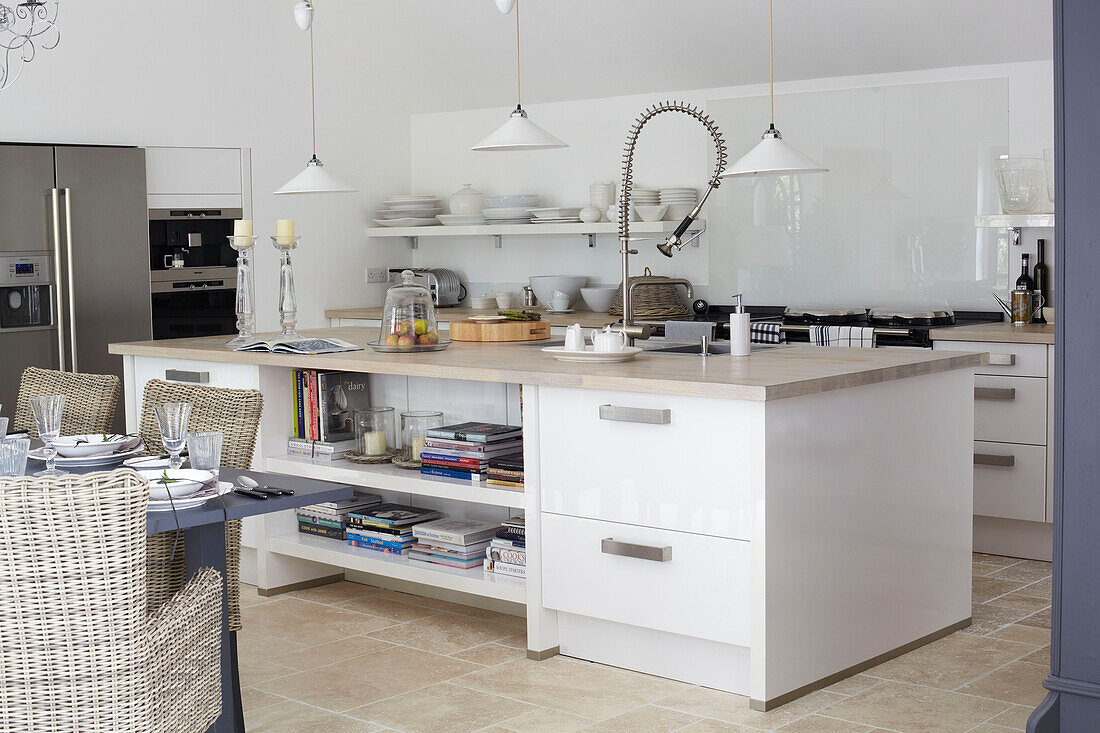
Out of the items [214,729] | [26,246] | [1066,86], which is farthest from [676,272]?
[214,729]

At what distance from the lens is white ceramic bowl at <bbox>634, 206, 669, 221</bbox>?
6.20 m

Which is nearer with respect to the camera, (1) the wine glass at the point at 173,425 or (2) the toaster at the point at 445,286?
(1) the wine glass at the point at 173,425

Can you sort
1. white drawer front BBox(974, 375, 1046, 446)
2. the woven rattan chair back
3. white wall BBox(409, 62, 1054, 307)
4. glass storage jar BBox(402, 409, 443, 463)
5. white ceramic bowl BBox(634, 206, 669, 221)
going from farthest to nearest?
white ceramic bowl BBox(634, 206, 669, 221) < white wall BBox(409, 62, 1054, 307) < white drawer front BBox(974, 375, 1046, 446) < glass storage jar BBox(402, 409, 443, 463) < the woven rattan chair back

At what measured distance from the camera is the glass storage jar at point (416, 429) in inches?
165

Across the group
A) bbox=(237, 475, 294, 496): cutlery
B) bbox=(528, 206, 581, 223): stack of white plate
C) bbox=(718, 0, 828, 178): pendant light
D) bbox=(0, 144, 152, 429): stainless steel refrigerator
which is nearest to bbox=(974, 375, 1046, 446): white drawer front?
bbox=(718, 0, 828, 178): pendant light

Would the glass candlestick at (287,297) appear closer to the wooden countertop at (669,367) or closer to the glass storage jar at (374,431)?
the wooden countertop at (669,367)

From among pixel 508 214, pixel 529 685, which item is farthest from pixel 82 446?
pixel 508 214

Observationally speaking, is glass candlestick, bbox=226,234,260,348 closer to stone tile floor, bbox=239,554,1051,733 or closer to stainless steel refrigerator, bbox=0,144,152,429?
stone tile floor, bbox=239,554,1051,733

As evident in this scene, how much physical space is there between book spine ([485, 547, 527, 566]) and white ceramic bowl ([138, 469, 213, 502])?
1398mm

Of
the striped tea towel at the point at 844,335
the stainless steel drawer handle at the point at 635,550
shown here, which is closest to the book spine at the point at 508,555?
the stainless steel drawer handle at the point at 635,550

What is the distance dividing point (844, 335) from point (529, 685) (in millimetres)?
2403

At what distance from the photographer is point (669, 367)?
11.6 feet

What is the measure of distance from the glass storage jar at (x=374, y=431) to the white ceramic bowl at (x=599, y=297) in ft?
7.72

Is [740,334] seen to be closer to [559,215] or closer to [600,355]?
[600,355]
